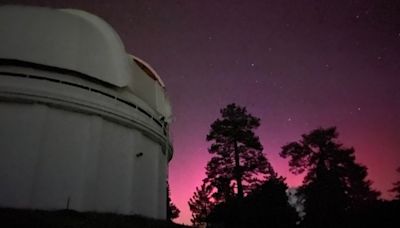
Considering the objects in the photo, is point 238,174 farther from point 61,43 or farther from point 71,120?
point 61,43

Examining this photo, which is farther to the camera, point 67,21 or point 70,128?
point 67,21

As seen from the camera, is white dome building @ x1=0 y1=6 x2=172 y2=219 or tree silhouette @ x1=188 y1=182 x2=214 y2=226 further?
tree silhouette @ x1=188 y1=182 x2=214 y2=226

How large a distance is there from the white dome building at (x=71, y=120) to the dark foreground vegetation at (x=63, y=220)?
4.79 feet

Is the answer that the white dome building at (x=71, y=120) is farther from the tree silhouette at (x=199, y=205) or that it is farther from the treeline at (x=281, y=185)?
the tree silhouette at (x=199, y=205)

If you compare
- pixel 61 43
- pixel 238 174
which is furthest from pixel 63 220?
pixel 238 174

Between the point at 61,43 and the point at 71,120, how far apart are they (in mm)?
3498

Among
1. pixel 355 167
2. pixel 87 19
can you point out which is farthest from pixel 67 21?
pixel 355 167

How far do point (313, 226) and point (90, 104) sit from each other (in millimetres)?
17939

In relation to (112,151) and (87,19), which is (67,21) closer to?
(87,19)

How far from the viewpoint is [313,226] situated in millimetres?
24656

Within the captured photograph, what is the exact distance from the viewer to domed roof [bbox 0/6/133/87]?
1460 centimetres

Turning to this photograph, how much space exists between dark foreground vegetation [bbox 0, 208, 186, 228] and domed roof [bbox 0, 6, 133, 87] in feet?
19.9

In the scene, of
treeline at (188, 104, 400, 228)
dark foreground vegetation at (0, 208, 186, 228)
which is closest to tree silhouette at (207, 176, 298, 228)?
treeline at (188, 104, 400, 228)

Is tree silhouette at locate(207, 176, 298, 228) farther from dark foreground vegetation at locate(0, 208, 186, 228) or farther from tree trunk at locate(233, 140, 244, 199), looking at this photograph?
dark foreground vegetation at locate(0, 208, 186, 228)
